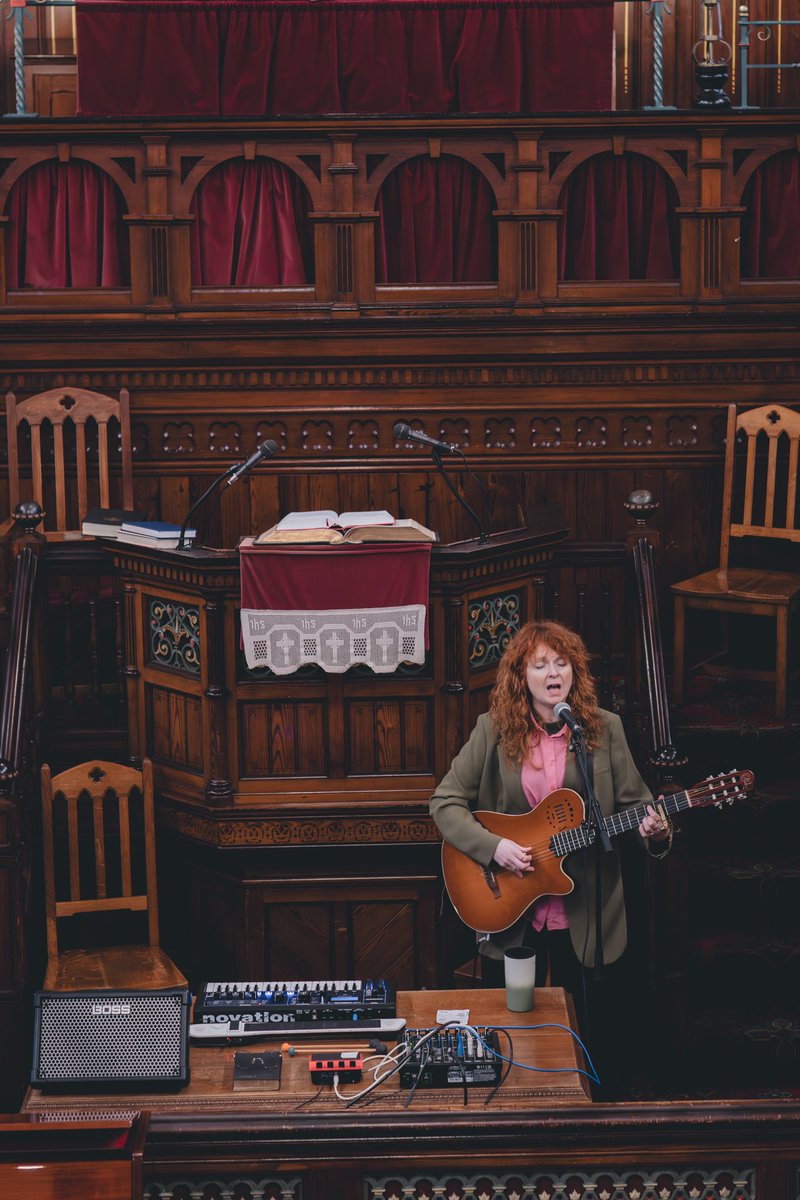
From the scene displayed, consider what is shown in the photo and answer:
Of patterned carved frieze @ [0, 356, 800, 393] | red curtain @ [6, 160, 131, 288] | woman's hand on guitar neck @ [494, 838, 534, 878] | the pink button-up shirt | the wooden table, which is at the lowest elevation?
the wooden table

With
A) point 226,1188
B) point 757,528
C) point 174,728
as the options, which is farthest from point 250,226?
point 226,1188

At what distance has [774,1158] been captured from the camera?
11.1 ft

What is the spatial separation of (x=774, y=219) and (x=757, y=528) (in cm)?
143

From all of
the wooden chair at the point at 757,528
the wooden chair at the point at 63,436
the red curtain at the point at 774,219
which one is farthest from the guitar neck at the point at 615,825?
the red curtain at the point at 774,219

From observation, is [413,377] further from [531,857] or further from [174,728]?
[531,857]

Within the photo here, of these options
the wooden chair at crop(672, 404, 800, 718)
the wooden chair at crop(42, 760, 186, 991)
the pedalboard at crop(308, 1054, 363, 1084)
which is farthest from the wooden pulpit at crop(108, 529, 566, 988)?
the pedalboard at crop(308, 1054, 363, 1084)

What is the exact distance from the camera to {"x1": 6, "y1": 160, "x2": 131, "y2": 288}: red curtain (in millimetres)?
7102

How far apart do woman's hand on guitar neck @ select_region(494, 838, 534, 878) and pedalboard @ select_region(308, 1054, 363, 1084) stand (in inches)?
31.4

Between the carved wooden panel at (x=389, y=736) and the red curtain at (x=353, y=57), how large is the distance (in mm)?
3032

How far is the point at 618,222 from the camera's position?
7.14m

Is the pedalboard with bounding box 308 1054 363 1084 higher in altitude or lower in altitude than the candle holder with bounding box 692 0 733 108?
lower

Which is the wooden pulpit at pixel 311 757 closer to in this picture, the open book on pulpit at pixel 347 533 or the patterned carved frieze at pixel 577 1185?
the open book on pulpit at pixel 347 533

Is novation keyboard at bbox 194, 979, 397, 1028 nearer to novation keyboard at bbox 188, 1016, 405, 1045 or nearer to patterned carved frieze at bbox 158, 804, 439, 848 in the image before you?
novation keyboard at bbox 188, 1016, 405, 1045

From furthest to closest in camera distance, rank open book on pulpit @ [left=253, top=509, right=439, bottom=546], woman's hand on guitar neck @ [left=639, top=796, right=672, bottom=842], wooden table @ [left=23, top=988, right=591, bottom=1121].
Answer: open book on pulpit @ [left=253, top=509, right=439, bottom=546], woman's hand on guitar neck @ [left=639, top=796, right=672, bottom=842], wooden table @ [left=23, top=988, right=591, bottom=1121]
